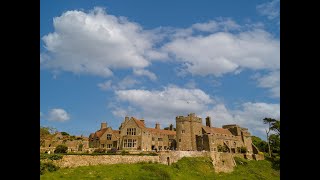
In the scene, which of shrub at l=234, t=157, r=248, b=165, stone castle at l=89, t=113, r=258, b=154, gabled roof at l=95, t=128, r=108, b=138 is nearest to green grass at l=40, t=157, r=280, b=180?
shrub at l=234, t=157, r=248, b=165

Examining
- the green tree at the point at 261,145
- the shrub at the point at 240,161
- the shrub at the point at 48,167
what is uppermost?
the shrub at the point at 48,167

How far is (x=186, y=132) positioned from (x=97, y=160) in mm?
31020

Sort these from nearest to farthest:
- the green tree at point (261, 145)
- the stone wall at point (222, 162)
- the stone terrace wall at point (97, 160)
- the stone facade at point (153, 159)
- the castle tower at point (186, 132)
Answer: the stone terrace wall at point (97, 160) < the stone facade at point (153, 159) < the stone wall at point (222, 162) < the castle tower at point (186, 132) < the green tree at point (261, 145)

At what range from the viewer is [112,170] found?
148ft

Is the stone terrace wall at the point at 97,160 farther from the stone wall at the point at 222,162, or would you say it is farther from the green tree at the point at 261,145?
the green tree at the point at 261,145

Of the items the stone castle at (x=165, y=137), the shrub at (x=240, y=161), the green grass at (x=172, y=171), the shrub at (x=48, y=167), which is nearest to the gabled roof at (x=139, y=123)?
the stone castle at (x=165, y=137)

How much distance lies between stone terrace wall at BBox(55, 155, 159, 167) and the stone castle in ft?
48.5

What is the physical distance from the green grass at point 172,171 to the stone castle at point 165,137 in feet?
30.8

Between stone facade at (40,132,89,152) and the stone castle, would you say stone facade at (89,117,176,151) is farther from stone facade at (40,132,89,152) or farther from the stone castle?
stone facade at (40,132,89,152)

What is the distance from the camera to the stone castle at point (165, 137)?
226 feet
